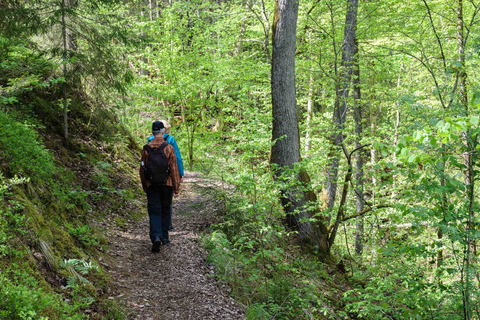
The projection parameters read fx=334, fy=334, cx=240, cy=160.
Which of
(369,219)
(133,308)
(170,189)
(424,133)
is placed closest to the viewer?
(424,133)

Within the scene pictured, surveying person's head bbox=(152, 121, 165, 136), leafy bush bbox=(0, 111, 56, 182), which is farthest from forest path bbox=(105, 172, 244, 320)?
person's head bbox=(152, 121, 165, 136)

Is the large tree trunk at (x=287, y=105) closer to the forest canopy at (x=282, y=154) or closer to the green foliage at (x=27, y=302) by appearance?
the forest canopy at (x=282, y=154)

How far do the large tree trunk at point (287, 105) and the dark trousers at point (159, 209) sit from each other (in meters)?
2.77

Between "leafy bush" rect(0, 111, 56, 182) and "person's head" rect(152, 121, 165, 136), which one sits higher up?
"person's head" rect(152, 121, 165, 136)

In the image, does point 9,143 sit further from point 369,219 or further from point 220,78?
point 220,78

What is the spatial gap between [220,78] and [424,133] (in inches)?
374

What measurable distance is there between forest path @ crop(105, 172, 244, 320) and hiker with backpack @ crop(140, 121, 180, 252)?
16.1 inches

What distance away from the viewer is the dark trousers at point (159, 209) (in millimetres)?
5758

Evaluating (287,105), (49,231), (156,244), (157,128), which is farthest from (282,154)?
(49,231)

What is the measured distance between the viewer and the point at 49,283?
363cm

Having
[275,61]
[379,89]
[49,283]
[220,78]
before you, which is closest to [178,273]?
[49,283]

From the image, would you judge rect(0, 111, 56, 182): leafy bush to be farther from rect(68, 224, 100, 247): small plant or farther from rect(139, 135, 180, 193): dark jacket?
→ rect(139, 135, 180, 193): dark jacket

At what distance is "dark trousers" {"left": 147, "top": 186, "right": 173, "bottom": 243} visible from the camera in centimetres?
576

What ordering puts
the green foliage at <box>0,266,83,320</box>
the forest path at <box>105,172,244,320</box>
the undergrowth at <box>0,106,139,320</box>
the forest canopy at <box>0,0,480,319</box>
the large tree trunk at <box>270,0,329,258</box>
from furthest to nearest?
the large tree trunk at <box>270,0,329,258</box>
the forest path at <box>105,172,244,320</box>
the forest canopy at <box>0,0,480,319</box>
the undergrowth at <box>0,106,139,320</box>
the green foliage at <box>0,266,83,320</box>
